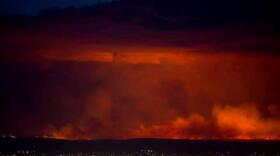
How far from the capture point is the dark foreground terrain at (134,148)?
5844 centimetres

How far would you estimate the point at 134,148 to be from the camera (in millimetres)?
58875

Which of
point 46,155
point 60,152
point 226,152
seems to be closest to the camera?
point 46,155

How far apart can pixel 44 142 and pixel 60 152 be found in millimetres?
3967

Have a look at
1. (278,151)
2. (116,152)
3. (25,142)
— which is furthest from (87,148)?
(278,151)

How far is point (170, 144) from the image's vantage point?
62969mm

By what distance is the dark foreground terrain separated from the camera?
192 feet

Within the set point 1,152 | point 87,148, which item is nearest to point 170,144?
point 87,148

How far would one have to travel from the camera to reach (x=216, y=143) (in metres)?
64.6

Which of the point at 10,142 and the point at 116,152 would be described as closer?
the point at 10,142

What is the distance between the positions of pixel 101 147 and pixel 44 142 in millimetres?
7501

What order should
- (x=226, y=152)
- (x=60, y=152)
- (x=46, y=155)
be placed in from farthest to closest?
1. (x=226, y=152)
2. (x=60, y=152)
3. (x=46, y=155)

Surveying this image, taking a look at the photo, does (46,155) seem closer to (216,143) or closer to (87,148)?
(87,148)

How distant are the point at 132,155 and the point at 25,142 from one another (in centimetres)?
1191

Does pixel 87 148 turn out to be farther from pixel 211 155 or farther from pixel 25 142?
pixel 211 155
